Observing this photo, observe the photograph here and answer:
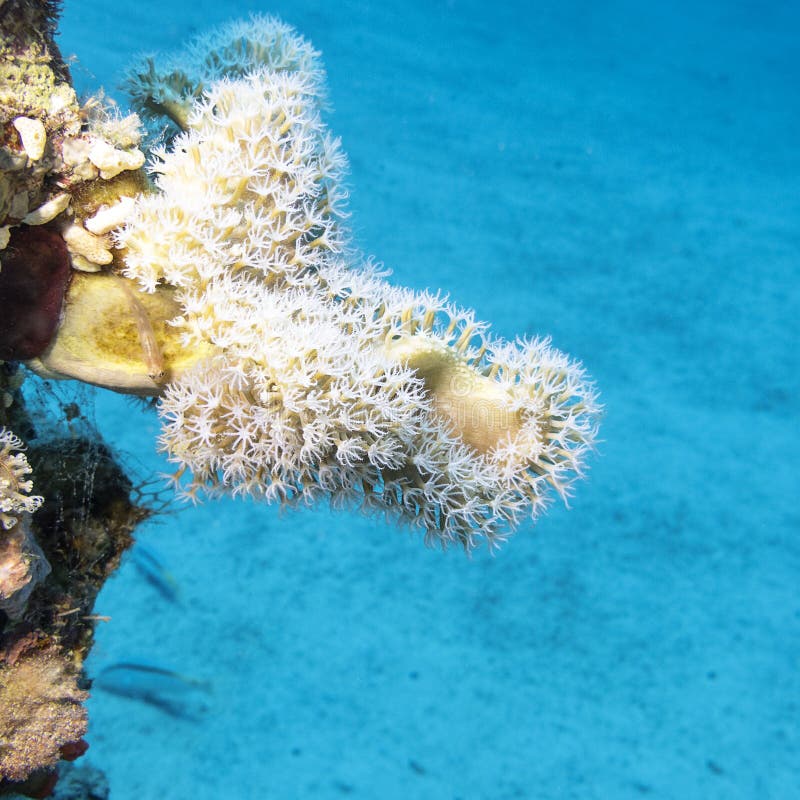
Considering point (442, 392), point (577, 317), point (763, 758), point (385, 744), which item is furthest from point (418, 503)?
point (577, 317)

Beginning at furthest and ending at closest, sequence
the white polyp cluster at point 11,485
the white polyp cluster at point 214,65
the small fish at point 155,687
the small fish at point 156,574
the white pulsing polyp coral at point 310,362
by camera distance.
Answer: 1. the small fish at point 156,574
2. the small fish at point 155,687
3. the white polyp cluster at point 214,65
4. the white pulsing polyp coral at point 310,362
5. the white polyp cluster at point 11,485

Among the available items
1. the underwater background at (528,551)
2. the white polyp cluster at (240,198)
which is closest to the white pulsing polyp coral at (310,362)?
the white polyp cluster at (240,198)

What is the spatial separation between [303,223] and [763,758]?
7.08m

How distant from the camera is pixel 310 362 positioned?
199 cm

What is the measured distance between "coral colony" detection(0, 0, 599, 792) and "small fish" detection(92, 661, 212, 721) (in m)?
4.37

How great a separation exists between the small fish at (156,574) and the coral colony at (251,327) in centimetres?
451

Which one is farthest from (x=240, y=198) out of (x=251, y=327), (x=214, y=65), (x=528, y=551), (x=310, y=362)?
(x=528, y=551)

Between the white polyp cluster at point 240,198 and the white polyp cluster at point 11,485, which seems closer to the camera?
the white polyp cluster at point 11,485

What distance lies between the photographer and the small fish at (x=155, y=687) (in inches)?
240

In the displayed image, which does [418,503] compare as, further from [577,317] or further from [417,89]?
[417,89]

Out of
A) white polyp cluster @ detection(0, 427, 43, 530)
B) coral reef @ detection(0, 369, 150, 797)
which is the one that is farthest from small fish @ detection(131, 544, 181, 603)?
white polyp cluster @ detection(0, 427, 43, 530)

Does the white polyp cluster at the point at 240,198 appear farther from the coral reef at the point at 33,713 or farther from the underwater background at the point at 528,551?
the coral reef at the point at 33,713

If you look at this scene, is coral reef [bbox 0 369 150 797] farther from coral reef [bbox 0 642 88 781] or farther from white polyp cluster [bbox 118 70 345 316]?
white polyp cluster [bbox 118 70 345 316]

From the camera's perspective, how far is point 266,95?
2391 millimetres
